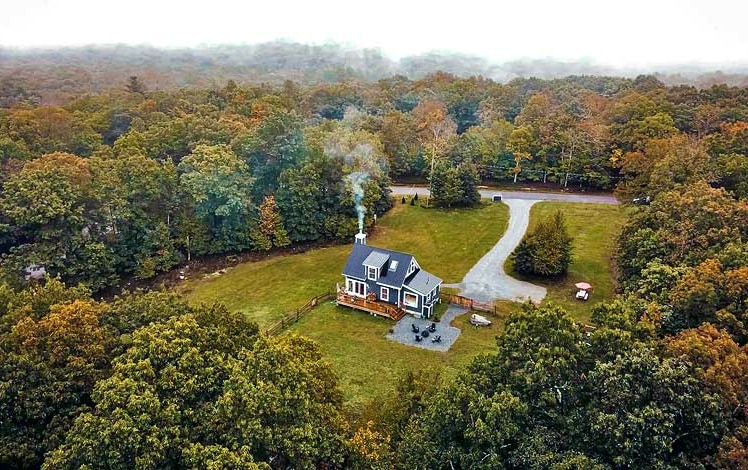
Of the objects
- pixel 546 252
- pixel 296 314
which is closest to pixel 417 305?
pixel 296 314

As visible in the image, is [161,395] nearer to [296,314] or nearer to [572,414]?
[572,414]

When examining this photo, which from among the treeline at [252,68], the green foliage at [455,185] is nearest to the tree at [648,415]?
the green foliage at [455,185]

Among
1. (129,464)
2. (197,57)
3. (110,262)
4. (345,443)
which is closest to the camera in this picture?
(129,464)

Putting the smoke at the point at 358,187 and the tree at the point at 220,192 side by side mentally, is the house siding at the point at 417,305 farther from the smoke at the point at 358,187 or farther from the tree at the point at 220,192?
the tree at the point at 220,192

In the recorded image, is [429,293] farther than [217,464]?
Yes

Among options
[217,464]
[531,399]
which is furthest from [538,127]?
[217,464]

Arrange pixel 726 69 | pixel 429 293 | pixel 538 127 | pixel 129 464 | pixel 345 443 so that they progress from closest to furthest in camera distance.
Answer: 1. pixel 129 464
2. pixel 345 443
3. pixel 429 293
4. pixel 538 127
5. pixel 726 69

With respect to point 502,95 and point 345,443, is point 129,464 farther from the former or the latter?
point 502,95
